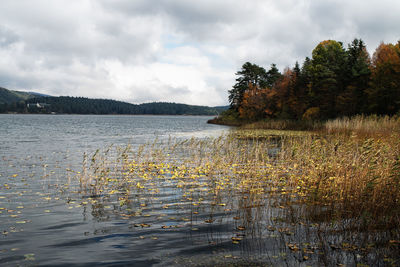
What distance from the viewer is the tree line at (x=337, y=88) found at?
4438 cm

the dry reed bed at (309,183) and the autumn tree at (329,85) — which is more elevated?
the autumn tree at (329,85)

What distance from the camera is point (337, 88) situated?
54250 millimetres

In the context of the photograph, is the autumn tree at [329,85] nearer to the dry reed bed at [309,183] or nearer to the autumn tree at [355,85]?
the autumn tree at [355,85]

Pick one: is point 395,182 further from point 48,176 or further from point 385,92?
point 385,92

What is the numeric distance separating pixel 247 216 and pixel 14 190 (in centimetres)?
909

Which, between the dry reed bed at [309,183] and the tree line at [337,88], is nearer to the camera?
the dry reed bed at [309,183]

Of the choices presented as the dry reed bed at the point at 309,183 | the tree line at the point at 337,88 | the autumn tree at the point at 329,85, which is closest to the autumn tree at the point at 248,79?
the tree line at the point at 337,88

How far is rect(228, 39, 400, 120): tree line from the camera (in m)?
44.4

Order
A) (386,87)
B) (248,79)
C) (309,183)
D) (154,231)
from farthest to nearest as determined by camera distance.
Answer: (248,79) < (386,87) < (309,183) < (154,231)

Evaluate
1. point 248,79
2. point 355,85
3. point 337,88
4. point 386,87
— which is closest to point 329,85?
point 337,88

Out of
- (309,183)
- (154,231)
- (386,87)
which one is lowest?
(154,231)

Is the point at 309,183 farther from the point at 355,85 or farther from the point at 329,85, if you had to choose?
the point at 329,85

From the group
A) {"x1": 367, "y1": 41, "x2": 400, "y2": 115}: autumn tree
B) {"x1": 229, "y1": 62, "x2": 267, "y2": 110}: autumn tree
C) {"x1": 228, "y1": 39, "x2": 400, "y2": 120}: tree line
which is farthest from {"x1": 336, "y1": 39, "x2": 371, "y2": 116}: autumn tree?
{"x1": 229, "y1": 62, "x2": 267, "y2": 110}: autumn tree

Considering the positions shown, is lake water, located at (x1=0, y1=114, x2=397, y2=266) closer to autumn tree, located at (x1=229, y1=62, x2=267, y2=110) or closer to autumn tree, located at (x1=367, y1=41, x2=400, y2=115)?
autumn tree, located at (x1=367, y1=41, x2=400, y2=115)
